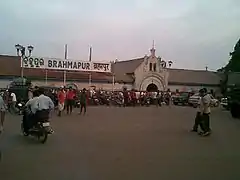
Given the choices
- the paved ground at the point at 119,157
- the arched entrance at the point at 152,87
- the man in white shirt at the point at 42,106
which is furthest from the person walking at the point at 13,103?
the arched entrance at the point at 152,87

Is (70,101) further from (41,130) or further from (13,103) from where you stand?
(41,130)

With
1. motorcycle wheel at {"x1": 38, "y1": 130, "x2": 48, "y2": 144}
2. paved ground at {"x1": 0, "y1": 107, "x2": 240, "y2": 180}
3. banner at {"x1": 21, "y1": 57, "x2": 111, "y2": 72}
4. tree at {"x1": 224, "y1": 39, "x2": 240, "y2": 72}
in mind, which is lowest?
paved ground at {"x1": 0, "y1": 107, "x2": 240, "y2": 180}

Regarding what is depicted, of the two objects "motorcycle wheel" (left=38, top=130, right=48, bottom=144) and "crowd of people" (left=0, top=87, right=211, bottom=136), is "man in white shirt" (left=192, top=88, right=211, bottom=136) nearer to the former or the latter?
"crowd of people" (left=0, top=87, right=211, bottom=136)

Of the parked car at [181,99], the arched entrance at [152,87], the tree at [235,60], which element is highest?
the tree at [235,60]

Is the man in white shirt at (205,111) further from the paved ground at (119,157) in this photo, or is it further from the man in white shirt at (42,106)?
the man in white shirt at (42,106)

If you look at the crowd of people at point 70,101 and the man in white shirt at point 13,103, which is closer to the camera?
the crowd of people at point 70,101

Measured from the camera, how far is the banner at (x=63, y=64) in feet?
127

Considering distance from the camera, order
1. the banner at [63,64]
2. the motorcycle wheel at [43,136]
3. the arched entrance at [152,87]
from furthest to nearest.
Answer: the arched entrance at [152,87]
the banner at [63,64]
the motorcycle wheel at [43,136]

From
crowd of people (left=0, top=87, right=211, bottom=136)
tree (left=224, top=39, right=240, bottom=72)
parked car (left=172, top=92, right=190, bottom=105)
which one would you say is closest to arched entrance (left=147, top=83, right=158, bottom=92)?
tree (left=224, top=39, right=240, bottom=72)

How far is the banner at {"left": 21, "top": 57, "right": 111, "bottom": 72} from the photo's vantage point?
3856cm

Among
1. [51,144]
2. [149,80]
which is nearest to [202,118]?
A: [51,144]

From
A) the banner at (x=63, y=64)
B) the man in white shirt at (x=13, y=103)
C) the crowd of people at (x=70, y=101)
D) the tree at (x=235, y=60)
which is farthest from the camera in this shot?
the tree at (x=235, y=60)

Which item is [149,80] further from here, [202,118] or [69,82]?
[202,118]

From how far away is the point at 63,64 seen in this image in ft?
133
